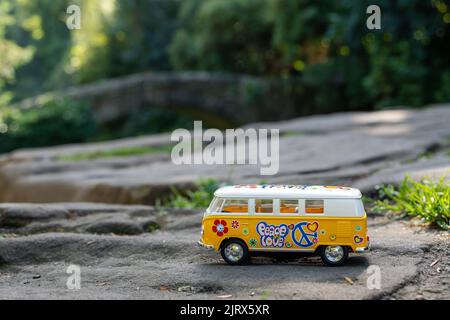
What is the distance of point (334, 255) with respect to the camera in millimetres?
5996

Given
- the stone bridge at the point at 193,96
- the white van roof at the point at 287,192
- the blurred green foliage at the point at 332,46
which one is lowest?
the white van roof at the point at 287,192

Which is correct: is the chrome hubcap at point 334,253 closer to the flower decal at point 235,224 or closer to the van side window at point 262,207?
the van side window at point 262,207


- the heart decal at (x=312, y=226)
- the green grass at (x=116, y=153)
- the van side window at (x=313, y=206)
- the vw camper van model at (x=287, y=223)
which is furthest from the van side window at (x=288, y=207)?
the green grass at (x=116, y=153)

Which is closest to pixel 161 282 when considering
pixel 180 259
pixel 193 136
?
pixel 180 259

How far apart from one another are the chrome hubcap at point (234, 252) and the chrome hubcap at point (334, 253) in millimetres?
759

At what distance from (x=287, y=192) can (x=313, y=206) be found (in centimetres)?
26

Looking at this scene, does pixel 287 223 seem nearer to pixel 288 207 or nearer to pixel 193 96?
pixel 288 207

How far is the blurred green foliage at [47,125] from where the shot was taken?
82.6ft

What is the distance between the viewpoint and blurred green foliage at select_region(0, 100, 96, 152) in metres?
25.2

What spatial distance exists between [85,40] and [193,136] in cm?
2401

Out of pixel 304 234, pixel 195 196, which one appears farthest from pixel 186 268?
pixel 195 196

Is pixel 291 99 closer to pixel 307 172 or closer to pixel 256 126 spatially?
pixel 256 126

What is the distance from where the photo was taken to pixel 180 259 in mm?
6562
